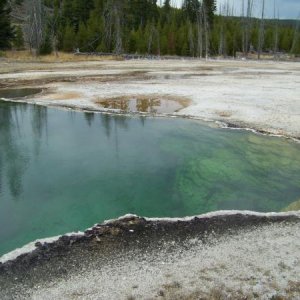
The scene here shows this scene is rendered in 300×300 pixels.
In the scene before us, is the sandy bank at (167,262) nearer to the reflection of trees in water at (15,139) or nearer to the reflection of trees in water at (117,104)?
the reflection of trees in water at (15,139)

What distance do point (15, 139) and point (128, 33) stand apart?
55.4m

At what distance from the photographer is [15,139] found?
14.9m

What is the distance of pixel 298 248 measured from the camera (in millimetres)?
6816

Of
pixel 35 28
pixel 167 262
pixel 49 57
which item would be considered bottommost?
pixel 49 57

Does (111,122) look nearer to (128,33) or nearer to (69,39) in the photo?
(69,39)

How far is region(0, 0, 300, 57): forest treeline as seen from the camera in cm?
6106

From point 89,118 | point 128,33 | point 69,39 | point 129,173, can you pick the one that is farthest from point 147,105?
point 128,33

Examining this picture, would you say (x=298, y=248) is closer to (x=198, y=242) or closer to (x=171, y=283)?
(x=198, y=242)

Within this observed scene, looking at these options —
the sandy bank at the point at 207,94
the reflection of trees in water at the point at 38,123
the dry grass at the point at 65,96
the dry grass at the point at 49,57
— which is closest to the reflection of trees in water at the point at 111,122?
the sandy bank at the point at 207,94

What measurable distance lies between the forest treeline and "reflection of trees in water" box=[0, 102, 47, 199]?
3643 centimetres

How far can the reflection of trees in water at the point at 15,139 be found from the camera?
35.9 ft

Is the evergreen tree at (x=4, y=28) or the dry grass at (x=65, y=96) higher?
the evergreen tree at (x=4, y=28)

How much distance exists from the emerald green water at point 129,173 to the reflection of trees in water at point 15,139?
32 millimetres

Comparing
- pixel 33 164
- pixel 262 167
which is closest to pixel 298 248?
pixel 262 167
